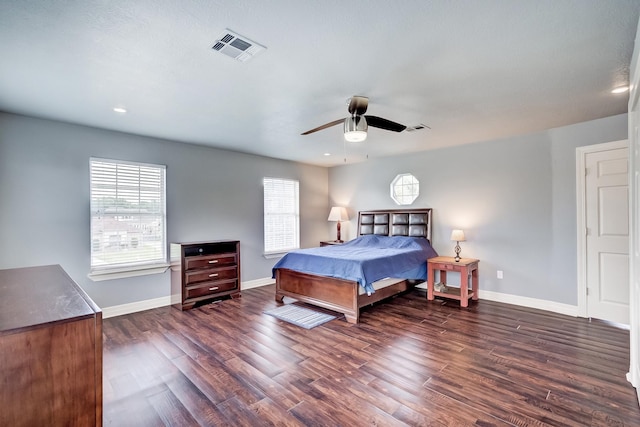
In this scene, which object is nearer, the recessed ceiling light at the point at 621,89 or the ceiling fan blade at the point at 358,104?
the recessed ceiling light at the point at 621,89

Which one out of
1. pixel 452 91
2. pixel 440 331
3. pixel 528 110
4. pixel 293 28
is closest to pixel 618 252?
pixel 528 110

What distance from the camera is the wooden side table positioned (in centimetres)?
429

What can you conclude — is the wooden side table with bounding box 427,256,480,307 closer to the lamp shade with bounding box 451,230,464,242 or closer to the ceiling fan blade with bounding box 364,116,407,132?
the lamp shade with bounding box 451,230,464,242

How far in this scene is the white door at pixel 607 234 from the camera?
353cm

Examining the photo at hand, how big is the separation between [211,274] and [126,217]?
1417 millimetres

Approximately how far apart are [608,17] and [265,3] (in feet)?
6.73

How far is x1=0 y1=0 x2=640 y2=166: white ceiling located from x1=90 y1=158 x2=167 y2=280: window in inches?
26.0

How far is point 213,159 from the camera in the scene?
5.10 meters

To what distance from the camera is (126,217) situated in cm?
418

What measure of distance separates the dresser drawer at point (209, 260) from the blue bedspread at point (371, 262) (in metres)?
0.83

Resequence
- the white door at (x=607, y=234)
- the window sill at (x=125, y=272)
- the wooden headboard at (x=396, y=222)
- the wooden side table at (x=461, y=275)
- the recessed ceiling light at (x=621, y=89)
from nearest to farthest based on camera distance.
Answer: the recessed ceiling light at (x=621, y=89), the white door at (x=607, y=234), the window sill at (x=125, y=272), the wooden side table at (x=461, y=275), the wooden headboard at (x=396, y=222)

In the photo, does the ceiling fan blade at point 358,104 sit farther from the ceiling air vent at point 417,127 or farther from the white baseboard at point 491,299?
the white baseboard at point 491,299

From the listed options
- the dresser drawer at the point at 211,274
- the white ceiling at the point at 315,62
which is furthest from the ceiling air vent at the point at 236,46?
the dresser drawer at the point at 211,274

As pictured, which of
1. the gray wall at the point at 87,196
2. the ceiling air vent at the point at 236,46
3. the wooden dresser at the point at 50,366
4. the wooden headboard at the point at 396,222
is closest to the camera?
the wooden dresser at the point at 50,366
